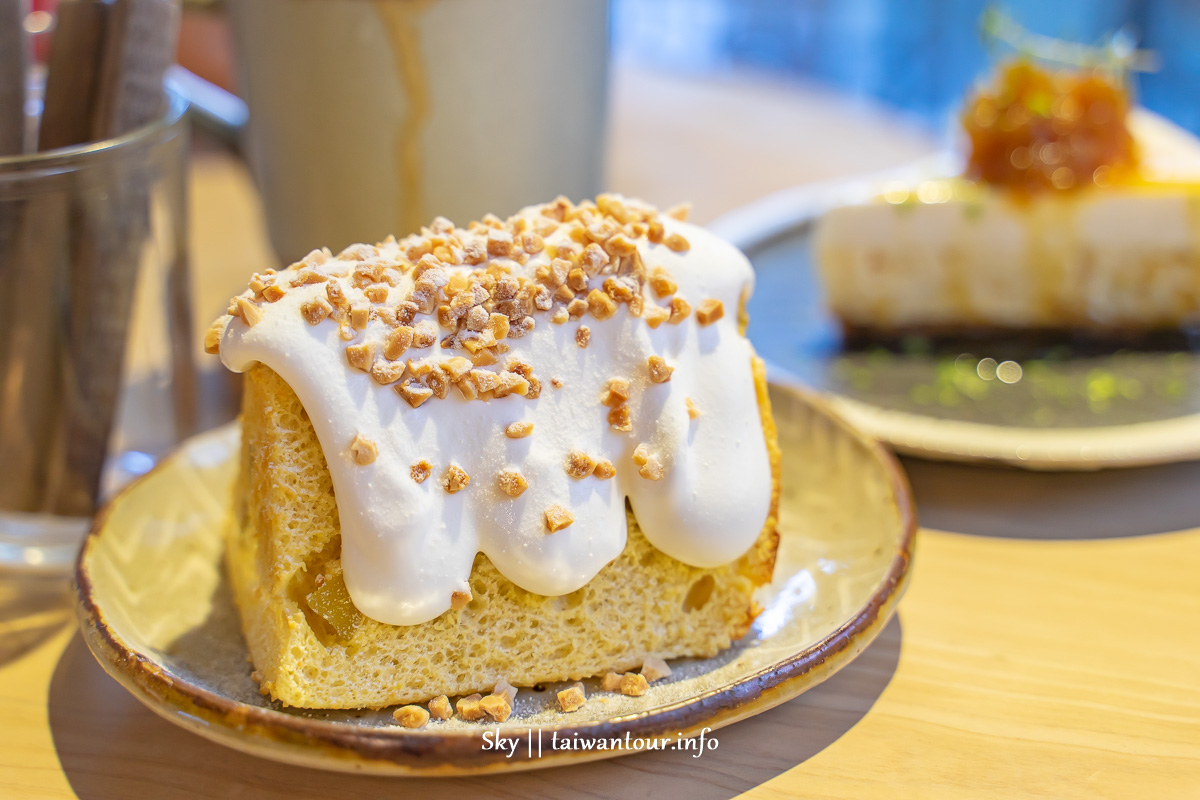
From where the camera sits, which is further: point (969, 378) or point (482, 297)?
point (969, 378)

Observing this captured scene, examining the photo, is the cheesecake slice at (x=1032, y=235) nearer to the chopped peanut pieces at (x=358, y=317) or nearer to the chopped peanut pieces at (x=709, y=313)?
the chopped peanut pieces at (x=709, y=313)

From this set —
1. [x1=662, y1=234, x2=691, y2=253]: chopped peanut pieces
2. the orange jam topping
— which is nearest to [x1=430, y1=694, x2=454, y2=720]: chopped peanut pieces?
[x1=662, y1=234, x2=691, y2=253]: chopped peanut pieces

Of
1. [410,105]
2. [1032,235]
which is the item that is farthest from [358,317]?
[1032,235]

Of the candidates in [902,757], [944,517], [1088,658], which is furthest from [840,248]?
[902,757]

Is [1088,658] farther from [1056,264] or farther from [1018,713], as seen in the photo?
[1056,264]

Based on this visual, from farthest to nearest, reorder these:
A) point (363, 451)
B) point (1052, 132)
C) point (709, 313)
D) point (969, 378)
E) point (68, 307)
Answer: point (1052, 132) < point (969, 378) < point (68, 307) < point (709, 313) < point (363, 451)

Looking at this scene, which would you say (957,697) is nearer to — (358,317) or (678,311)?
(678,311)

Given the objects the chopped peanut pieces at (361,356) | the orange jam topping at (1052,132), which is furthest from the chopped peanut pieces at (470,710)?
the orange jam topping at (1052,132)
